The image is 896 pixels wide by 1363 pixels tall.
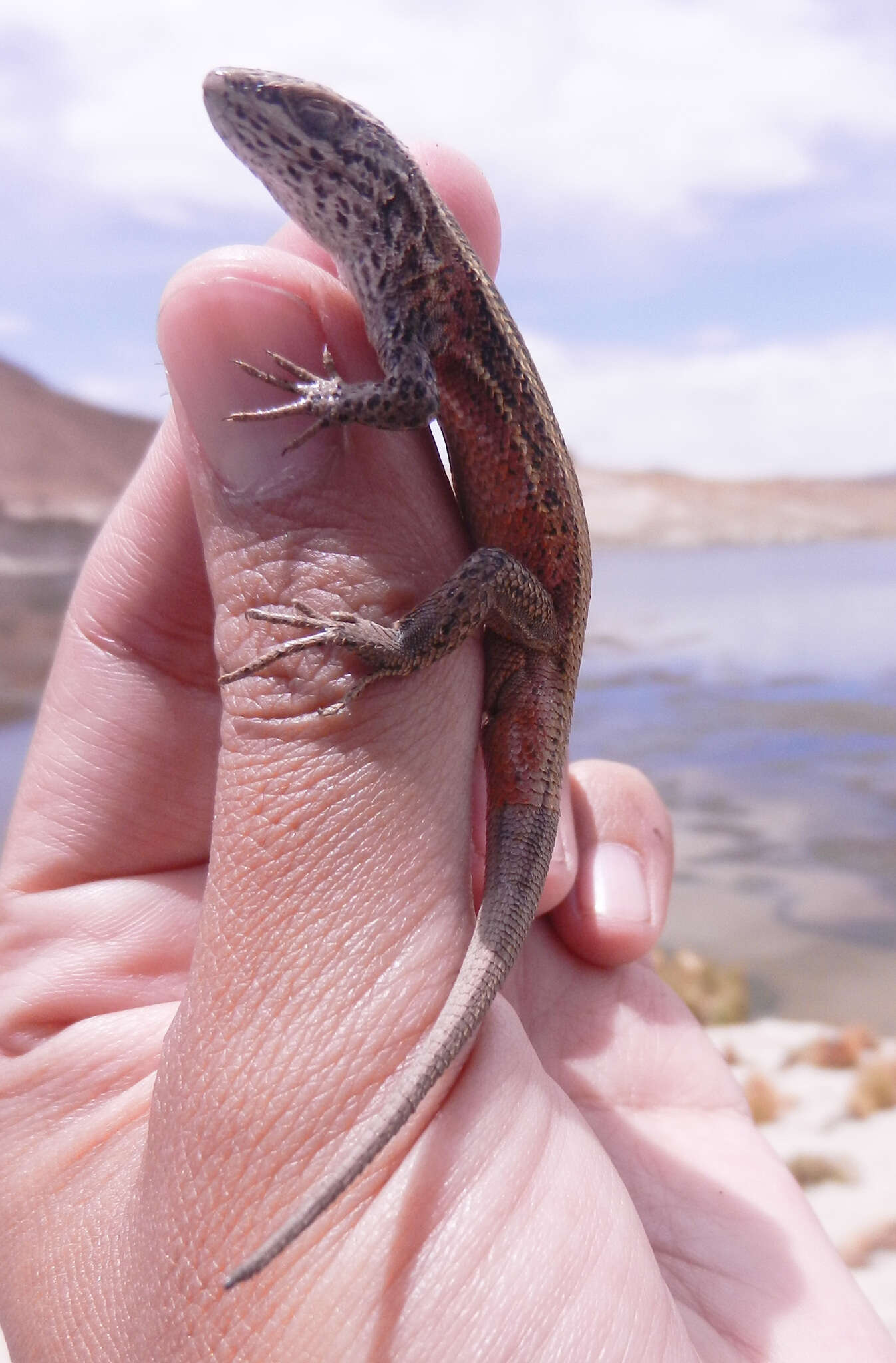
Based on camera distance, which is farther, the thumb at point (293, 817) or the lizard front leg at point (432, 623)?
the lizard front leg at point (432, 623)

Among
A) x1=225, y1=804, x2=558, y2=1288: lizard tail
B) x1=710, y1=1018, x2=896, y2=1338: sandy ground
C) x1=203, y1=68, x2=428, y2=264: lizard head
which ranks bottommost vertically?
x1=710, y1=1018, x2=896, y2=1338: sandy ground

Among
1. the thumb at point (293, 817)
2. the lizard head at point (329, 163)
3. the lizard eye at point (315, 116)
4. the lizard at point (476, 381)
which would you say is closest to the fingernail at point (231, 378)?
the thumb at point (293, 817)

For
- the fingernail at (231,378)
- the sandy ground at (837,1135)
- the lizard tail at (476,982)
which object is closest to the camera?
the lizard tail at (476,982)

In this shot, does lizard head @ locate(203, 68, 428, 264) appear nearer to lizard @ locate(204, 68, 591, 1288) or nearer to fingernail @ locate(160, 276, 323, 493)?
lizard @ locate(204, 68, 591, 1288)

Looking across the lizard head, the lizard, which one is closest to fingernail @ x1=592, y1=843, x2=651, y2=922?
the lizard

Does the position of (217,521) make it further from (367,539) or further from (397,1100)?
(397,1100)

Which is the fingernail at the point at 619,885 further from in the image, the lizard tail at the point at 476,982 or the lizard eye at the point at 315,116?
the lizard eye at the point at 315,116

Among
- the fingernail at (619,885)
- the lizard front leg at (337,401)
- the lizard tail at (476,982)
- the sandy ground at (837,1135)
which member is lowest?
the sandy ground at (837,1135)

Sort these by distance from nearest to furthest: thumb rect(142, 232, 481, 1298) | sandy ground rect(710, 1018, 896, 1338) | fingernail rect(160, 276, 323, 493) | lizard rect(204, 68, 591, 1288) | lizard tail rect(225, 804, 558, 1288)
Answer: lizard tail rect(225, 804, 558, 1288) < thumb rect(142, 232, 481, 1298) < fingernail rect(160, 276, 323, 493) < lizard rect(204, 68, 591, 1288) < sandy ground rect(710, 1018, 896, 1338)
